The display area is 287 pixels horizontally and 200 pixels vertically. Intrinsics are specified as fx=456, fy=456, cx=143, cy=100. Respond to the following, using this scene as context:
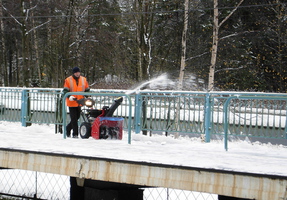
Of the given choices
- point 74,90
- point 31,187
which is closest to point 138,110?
point 74,90

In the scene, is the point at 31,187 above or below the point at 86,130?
below

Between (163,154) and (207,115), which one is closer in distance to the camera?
(163,154)

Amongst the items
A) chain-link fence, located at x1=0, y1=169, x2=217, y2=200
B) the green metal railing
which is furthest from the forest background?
chain-link fence, located at x1=0, y1=169, x2=217, y2=200

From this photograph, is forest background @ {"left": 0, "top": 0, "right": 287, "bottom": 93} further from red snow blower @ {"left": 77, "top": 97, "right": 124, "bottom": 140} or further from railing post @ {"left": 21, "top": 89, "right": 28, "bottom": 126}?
red snow blower @ {"left": 77, "top": 97, "right": 124, "bottom": 140}

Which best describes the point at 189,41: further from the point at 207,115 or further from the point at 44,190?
the point at 44,190

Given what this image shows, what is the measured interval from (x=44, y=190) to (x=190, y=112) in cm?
455

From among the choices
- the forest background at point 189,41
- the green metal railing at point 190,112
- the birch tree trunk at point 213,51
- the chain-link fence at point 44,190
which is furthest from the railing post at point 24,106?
the forest background at point 189,41

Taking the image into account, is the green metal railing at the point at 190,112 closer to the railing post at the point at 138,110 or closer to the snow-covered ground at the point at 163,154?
the railing post at the point at 138,110

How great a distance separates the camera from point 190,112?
40.6 ft

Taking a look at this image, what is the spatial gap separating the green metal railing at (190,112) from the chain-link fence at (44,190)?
1644 millimetres

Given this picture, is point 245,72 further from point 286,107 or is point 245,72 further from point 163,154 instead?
point 163,154

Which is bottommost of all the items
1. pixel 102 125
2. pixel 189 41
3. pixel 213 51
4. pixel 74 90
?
pixel 102 125

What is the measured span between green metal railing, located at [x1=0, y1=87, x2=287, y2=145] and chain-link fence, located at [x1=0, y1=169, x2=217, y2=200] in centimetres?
164

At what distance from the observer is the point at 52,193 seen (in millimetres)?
12227
